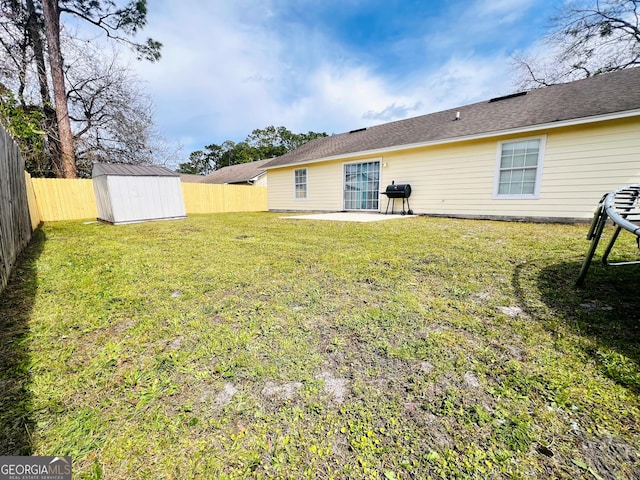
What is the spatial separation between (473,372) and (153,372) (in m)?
1.66

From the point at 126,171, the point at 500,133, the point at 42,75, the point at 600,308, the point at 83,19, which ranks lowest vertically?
the point at 600,308

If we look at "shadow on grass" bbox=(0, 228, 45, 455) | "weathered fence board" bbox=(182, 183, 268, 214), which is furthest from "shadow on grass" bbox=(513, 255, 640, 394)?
"weathered fence board" bbox=(182, 183, 268, 214)

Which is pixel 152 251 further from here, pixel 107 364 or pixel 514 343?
pixel 514 343

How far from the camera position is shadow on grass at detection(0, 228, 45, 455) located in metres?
1.00

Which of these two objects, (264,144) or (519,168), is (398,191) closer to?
(519,168)

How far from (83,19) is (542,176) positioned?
16.7 metres

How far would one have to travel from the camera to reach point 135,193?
7.99 m

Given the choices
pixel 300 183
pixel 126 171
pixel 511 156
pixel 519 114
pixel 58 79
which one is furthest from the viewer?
pixel 300 183

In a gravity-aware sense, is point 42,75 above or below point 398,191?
above

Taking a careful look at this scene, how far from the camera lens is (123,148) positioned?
38.1ft

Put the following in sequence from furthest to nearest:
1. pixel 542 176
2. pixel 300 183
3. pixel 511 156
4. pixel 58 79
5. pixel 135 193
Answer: pixel 300 183 < pixel 58 79 < pixel 135 193 < pixel 511 156 < pixel 542 176

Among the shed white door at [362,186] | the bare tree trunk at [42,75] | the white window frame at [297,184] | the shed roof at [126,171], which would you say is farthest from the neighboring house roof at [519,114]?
the bare tree trunk at [42,75]

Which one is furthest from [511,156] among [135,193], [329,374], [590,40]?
[590,40]

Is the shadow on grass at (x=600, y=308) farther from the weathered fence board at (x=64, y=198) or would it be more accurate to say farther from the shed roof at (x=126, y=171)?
the weathered fence board at (x=64, y=198)
